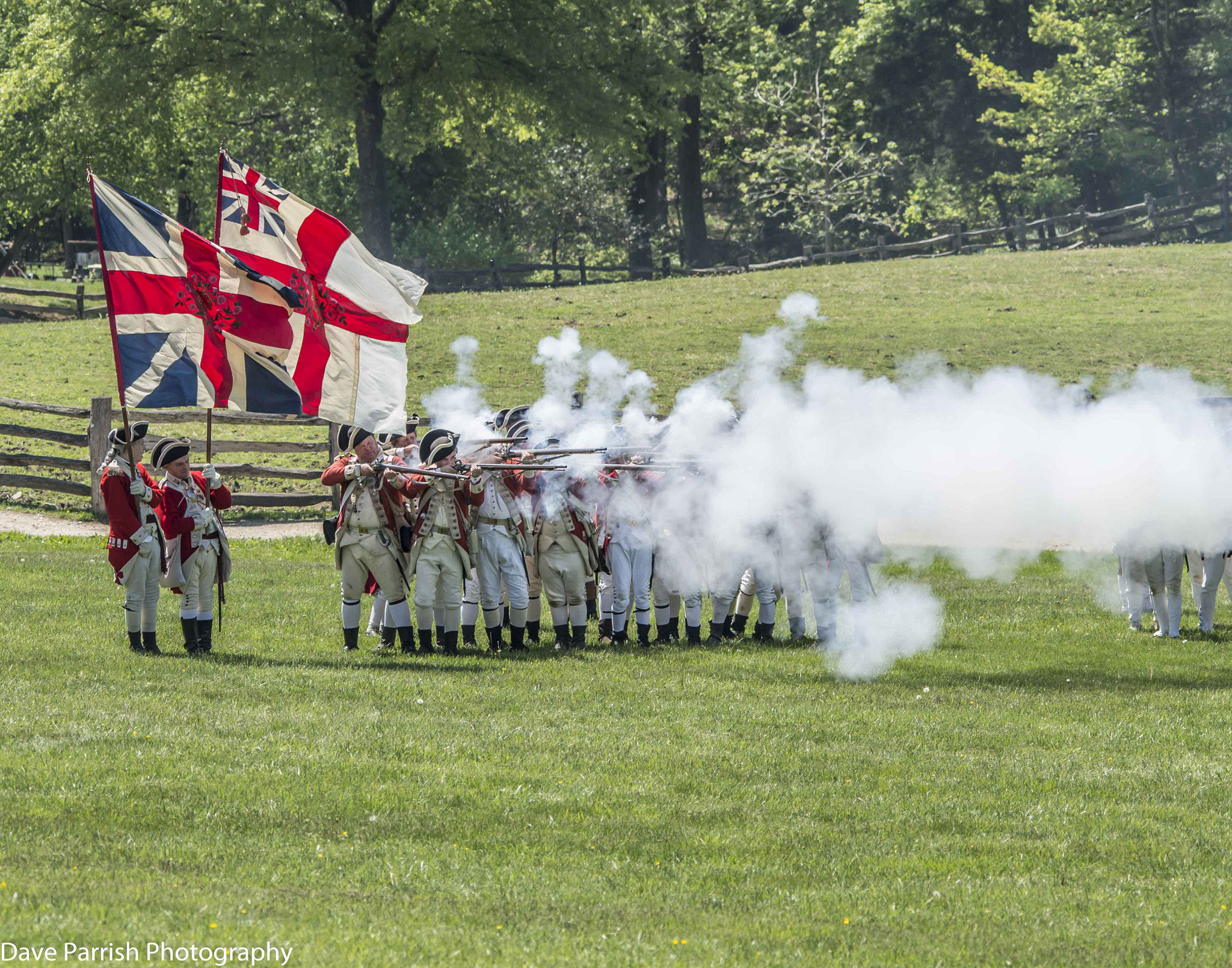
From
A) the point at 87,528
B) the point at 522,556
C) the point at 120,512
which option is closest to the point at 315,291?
the point at 120,512

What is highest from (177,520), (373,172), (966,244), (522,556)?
(373,172)

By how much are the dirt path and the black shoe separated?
8.72m

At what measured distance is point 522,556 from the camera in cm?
1403

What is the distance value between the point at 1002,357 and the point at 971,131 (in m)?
31.0

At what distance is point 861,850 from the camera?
7898 mm

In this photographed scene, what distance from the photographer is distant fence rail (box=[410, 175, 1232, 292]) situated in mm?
46000

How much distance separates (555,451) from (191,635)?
3.77 meters

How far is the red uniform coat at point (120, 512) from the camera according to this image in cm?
1262

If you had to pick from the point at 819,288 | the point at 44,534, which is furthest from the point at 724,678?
the point at 819,288

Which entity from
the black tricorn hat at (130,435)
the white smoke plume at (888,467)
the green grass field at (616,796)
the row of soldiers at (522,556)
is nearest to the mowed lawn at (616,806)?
the green grass field at (616,796)

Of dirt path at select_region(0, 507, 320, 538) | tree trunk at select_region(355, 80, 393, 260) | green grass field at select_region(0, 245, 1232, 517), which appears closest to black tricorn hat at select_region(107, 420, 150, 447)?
dirt path at select_region(0, 507, 320, 538)

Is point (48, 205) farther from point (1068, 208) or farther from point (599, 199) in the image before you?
point (1068, 208)

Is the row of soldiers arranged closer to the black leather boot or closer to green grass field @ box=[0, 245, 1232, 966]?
green grass field @ box=[0, 245, 1232, 966]

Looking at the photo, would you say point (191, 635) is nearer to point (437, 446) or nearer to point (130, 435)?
point (130, 435)
